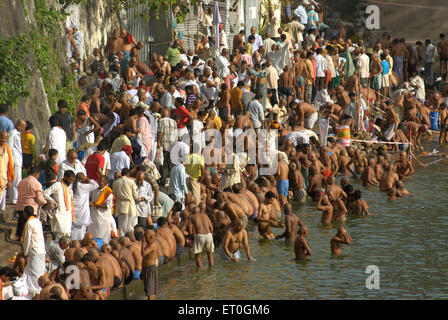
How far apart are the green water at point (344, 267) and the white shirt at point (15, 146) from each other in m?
3.25

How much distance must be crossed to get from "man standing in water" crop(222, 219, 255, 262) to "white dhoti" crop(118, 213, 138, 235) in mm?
2238

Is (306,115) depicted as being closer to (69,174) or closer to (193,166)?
(193,166)

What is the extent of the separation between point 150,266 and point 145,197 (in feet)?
7.13

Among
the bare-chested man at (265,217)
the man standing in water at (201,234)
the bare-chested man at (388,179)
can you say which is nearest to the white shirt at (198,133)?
the bare-chested man at (265,217)

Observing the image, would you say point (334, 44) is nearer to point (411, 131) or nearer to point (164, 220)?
point (411, 131)

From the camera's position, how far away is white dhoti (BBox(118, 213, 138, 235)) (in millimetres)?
19953

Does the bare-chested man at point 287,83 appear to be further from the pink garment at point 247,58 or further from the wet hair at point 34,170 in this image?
the wet hair at point 34,170

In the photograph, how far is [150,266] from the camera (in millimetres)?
18562

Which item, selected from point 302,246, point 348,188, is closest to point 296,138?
point 348,188

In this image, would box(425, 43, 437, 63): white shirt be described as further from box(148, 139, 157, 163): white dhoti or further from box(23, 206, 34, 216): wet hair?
box(23, 206, 34, 216): wet hair

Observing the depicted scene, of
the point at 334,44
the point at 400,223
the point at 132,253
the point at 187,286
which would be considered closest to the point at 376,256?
the point at 400,223

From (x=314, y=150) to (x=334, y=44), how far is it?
29.6ft

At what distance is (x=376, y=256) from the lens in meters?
22.5
